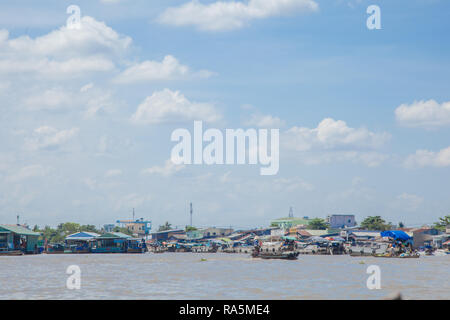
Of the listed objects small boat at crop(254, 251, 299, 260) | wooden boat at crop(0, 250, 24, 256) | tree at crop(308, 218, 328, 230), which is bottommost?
wooden boat at crop(0, 250, 24, 256)

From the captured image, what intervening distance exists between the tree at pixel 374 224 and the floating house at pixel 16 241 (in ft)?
206

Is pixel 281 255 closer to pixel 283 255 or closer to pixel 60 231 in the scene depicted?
pixel 283 255

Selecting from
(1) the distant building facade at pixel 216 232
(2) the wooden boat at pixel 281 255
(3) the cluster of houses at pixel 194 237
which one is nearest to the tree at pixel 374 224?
(3) the cluster of houses at pixel 194 237

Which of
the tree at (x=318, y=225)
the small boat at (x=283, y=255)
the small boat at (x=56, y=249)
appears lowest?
the small boat at (x=56, y=249)

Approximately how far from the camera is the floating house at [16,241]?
258 ft

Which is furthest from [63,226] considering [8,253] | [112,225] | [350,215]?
[350,215]

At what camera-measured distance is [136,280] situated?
3272 cm

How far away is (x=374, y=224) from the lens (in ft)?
370

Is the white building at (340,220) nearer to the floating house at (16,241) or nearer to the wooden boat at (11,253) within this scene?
the floating house at (16,241)

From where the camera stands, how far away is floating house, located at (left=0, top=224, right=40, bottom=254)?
3095 inches

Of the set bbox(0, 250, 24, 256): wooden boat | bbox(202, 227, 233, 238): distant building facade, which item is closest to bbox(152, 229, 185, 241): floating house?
bbox(202, 227, 233, 238): distant building facade

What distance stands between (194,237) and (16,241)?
5652 centimetres

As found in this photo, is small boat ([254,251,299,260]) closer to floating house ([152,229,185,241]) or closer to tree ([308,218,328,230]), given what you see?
tree ([308,218,328,230])
